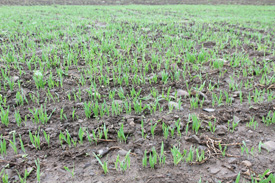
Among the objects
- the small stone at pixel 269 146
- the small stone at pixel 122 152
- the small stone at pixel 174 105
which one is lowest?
the small stone at pixel 122 152

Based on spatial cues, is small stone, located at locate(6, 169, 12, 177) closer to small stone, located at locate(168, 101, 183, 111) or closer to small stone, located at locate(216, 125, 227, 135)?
small stone, located at locate(168, 101, 183, 111)

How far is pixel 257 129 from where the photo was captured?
6.18ft

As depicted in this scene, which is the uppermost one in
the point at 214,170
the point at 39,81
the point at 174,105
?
the point at 39,81

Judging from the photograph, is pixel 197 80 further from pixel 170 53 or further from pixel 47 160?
pixel 47 160

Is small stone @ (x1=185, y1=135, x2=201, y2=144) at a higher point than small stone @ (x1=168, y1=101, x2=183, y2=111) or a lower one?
lower

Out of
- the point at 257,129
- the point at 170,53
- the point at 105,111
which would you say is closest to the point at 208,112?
the point at 257,129

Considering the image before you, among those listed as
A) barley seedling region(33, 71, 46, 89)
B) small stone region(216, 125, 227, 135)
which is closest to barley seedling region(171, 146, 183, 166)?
small stone region(216, 125, 227, 135)

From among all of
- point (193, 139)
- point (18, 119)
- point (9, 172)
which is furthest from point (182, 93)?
point (9, 172)

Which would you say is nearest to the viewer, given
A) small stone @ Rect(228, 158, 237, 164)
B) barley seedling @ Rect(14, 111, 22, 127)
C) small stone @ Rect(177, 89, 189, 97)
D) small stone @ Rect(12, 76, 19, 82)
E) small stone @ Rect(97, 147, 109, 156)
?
small stone @ Rect(228, 158, 237, 164)

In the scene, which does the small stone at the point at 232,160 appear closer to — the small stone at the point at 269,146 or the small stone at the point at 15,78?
the small stone at the point at 269,146

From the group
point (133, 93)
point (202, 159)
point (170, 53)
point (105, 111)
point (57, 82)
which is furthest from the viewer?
point (170, 53)

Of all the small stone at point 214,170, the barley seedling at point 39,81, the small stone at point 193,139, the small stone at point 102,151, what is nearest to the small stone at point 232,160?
the small stone at point 214,170

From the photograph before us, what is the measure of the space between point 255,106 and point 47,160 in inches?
77.8

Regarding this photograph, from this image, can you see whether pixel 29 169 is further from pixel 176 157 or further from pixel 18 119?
pixel 176 157
